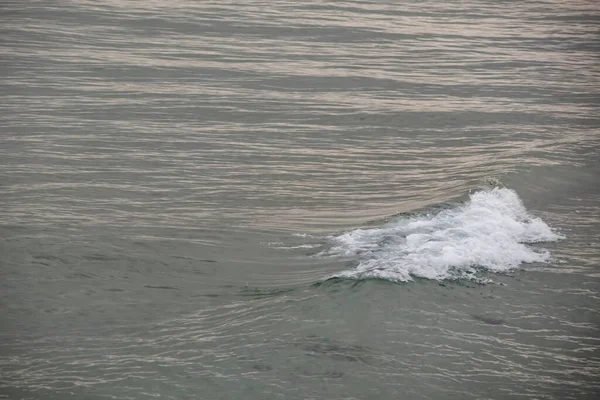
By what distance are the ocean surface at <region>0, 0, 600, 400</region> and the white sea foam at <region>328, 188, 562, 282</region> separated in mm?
39

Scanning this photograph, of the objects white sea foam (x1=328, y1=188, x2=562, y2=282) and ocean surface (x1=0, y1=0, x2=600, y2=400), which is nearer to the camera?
ocean surface (x1=0, y1=0, x2=600, y2=400)

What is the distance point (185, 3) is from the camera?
97.9ft

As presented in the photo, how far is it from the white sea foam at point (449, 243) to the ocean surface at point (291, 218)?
0.04 metres

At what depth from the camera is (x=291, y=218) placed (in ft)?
43.3

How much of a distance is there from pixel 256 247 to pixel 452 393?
163 inches

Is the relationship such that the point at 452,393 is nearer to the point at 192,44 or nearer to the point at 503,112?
the point at 503,112

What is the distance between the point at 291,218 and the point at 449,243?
2.65m

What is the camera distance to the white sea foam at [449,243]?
11047 mm

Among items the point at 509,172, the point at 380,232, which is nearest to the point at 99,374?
the point at 380,232

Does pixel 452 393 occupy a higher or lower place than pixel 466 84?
lower

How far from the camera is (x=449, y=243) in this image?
11672 mm

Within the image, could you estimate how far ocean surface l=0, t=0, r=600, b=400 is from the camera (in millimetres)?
9094

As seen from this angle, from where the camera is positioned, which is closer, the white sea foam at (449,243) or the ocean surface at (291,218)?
the ocean surface at (291,218)

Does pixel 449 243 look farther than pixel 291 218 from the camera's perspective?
No
